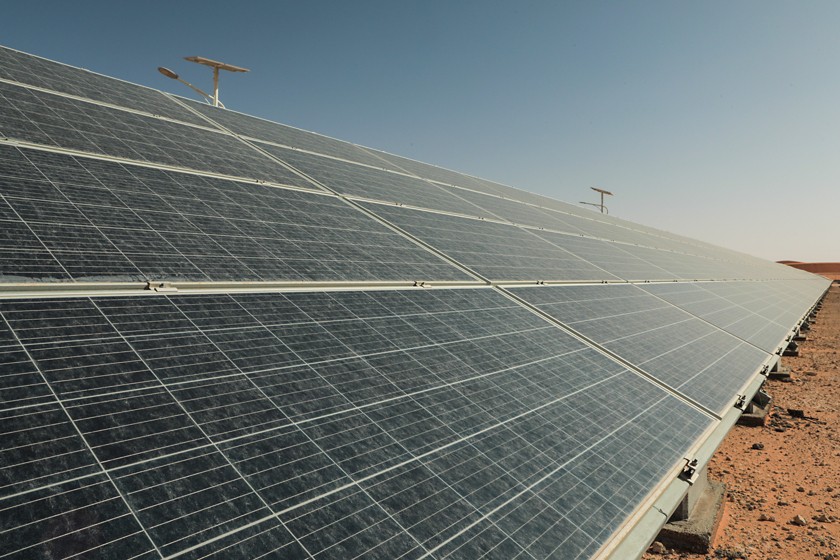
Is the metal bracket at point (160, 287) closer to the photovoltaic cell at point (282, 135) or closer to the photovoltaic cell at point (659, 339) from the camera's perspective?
the photovoltaic cell at point (659, 339)

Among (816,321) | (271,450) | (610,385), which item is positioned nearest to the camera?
(271,450)

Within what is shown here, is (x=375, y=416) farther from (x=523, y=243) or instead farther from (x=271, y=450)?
(x=523, y=243)

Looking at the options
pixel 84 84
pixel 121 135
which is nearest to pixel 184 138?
pixel 121 135

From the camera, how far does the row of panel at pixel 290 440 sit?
2195 mm

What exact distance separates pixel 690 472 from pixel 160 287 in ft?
14.1

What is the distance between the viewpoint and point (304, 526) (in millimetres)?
2404

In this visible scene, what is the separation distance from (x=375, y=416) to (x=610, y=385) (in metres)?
2.92

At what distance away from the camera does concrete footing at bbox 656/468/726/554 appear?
→ 8.03 metres

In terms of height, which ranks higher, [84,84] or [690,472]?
[84,84]

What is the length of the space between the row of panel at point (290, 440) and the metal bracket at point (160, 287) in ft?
0.35

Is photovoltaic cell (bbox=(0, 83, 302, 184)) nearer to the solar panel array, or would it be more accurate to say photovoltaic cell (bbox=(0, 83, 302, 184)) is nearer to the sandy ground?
the solar panel array

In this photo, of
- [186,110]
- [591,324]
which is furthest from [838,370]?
[186,110]

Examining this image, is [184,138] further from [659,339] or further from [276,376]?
[659,339]

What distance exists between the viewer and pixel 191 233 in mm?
4891
